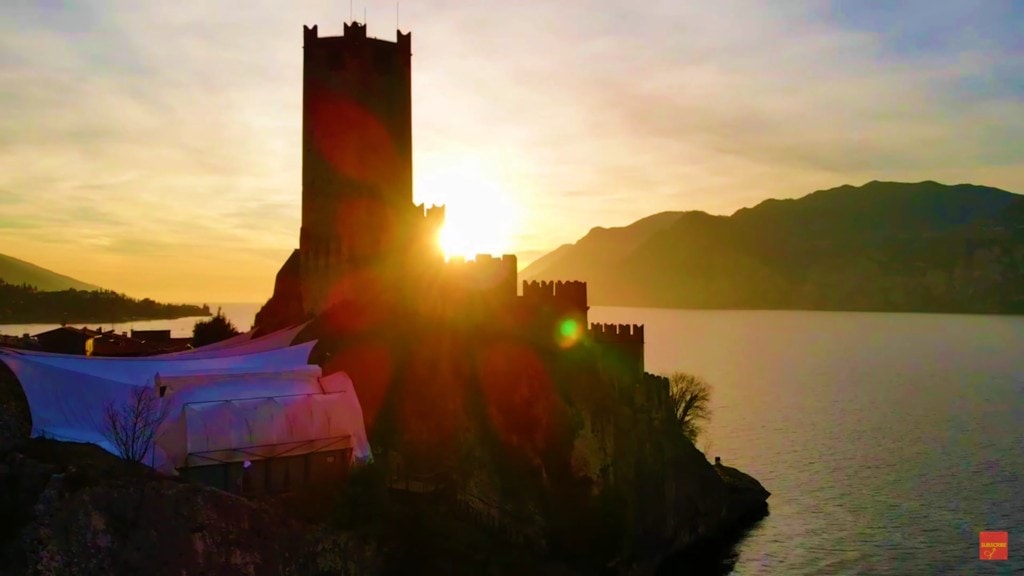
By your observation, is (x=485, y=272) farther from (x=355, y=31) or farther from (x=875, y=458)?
(x=875, y=458)

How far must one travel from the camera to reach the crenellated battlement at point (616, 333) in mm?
46713

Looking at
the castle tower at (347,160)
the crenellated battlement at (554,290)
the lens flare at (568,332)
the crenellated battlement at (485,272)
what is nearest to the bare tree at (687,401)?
the crenellated battlement at (554,290)

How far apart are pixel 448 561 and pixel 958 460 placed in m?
55.1

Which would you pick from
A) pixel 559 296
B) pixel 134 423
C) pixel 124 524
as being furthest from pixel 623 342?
pixel 124 524

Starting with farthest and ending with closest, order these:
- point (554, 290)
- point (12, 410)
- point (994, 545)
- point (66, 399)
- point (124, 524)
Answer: point (994, 545) < point (554, 290) < point (66, 399) < point (12, 410) < point (124, 524)

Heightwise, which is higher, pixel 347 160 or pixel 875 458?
pixel 347 160

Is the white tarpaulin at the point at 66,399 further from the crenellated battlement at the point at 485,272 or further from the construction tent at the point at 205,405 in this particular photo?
the crenellated battlement at the point at 485,272

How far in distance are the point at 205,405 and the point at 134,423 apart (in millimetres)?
2522

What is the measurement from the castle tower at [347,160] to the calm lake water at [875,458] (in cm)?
2602

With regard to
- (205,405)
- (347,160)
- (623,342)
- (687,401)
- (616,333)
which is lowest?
(687,401)

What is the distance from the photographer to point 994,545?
47.2 m

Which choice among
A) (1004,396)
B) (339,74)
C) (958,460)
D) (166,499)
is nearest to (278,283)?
(339,74)

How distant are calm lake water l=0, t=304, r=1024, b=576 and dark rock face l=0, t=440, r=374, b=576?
96.9ft

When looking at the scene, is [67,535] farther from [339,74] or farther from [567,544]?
[339,74]
